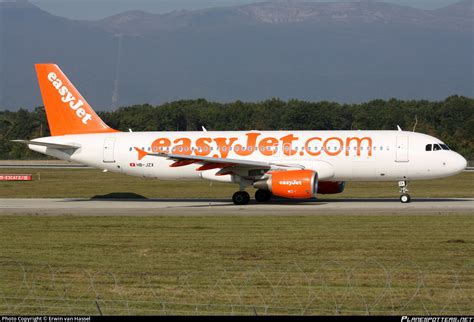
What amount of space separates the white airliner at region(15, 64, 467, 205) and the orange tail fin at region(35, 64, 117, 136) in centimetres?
5

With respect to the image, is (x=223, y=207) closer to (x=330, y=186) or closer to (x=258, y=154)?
(x=258, y=154)

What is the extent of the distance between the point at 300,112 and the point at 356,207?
93.1m

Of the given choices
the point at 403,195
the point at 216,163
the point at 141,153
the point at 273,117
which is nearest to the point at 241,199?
the point at 216,163

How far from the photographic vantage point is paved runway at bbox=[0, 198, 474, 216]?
3459 cm

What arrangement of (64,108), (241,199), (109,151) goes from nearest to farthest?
(241,199) → (109,151) → (64,108)

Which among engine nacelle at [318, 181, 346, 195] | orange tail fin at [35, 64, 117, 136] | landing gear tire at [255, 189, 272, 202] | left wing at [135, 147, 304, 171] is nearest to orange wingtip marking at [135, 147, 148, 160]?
left wing at [135, 147, 304, 171]

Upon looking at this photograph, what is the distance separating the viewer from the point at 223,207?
38156 millimetres

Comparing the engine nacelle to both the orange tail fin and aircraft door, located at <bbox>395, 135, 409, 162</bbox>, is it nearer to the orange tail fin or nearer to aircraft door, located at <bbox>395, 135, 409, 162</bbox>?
aircraft door, located at <bbox>395, 135, 409, 162</bbox>

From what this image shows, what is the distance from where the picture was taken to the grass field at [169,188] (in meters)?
47.6

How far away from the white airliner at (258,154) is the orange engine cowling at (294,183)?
46mm

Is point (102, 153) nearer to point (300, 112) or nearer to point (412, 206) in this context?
point (412, 206)

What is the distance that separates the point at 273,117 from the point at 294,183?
9739 centimetres

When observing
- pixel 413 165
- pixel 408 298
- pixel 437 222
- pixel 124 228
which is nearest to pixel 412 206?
pixel 413 165

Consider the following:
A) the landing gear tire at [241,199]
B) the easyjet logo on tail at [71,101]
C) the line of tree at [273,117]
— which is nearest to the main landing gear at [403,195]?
the landing gear tire at [241,199]
